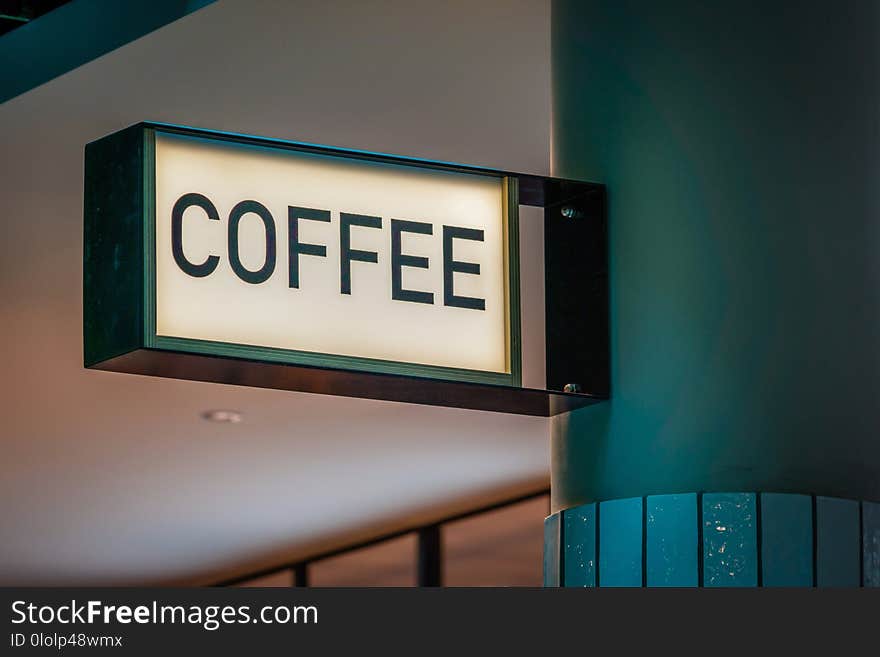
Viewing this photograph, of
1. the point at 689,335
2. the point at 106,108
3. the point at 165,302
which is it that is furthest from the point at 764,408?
the point at 106,108

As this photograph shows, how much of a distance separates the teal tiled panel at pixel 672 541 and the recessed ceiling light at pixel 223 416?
5025 millimetres

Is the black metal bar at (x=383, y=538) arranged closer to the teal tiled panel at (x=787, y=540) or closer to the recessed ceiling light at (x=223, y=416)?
the recessed ceiling light at (x=223, y=416)

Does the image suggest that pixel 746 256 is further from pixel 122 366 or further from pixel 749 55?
pixel 122 366

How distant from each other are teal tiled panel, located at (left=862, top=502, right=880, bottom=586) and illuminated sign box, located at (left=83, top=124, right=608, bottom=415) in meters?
Result: 0.48

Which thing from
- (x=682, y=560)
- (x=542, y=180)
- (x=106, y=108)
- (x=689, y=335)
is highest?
(x=106, y=108)

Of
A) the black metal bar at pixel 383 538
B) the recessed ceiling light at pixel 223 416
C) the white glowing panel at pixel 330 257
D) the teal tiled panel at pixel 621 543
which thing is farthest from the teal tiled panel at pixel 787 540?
the black metal bar at pixel 383 538

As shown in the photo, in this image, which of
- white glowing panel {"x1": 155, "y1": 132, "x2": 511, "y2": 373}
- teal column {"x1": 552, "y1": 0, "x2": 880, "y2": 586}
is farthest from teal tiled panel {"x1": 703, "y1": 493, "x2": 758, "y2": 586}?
white glowing panel {"x1": 155, "y1": 132, "x2": 511, "y2": 373}

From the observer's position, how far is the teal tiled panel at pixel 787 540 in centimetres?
244

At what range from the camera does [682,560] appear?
249 cm

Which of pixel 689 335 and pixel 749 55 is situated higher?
pixel 749 55

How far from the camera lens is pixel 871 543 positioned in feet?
8.15

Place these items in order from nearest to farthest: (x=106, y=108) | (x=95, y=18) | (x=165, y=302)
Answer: (x=165, y=302), (x=95, y=18), (x=106, y=108)

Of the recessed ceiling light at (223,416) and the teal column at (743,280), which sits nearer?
the teal column at (743,280)

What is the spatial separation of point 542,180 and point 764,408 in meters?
0.54
